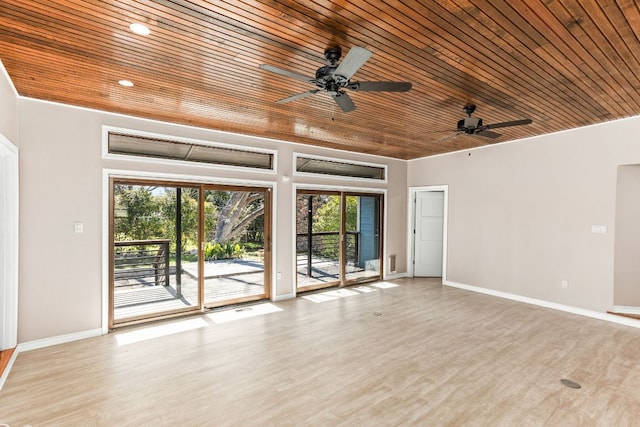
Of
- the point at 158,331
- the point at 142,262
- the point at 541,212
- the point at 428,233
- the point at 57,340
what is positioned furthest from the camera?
the point at 428,233

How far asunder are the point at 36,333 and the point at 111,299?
2.54 feet

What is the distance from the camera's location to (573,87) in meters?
3.31

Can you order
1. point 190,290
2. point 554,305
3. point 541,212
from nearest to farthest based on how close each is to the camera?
1. point 190,290
2. point 554,305
3. point 541,212

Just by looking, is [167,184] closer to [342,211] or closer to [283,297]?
[283,297]

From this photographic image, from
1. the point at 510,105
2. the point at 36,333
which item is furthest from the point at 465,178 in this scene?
the point at 36,333

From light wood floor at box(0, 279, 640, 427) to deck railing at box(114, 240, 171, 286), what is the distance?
0.75m

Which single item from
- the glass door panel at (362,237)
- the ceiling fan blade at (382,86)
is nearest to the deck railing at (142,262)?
the glass door panel at (362,237)

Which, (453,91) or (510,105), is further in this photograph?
(510,105)

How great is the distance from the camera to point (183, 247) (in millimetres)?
4789

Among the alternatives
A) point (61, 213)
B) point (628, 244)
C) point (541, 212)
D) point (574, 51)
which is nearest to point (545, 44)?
point (574, 51)

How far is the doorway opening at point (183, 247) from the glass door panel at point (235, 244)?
0.6 inches

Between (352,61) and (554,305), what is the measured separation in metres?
5.26

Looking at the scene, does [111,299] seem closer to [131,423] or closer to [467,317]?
[131,423]

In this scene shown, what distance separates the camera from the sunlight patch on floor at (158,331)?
3.96 metres
